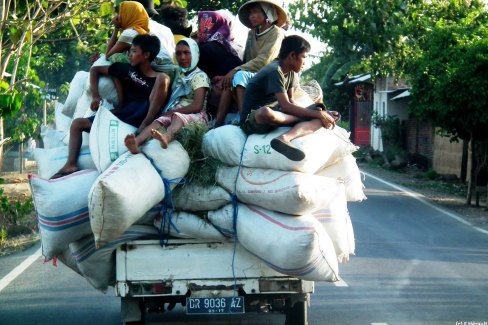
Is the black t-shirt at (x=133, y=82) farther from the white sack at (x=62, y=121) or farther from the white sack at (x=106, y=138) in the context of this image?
the white sack at (x=62, y=121)

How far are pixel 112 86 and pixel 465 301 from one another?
4.19 meters

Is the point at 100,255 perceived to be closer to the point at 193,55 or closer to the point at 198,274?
the point at 198,274

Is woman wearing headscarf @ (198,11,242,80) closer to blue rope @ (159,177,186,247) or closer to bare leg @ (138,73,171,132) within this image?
bare leg @ (138,73,171,132)

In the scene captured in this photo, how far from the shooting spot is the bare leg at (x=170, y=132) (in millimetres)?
6297

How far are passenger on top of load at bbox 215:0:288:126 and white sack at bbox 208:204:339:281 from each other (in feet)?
4.76

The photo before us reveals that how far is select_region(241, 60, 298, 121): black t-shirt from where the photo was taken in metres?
6.71

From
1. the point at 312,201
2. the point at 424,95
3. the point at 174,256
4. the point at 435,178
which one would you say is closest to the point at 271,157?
the point at 312,201

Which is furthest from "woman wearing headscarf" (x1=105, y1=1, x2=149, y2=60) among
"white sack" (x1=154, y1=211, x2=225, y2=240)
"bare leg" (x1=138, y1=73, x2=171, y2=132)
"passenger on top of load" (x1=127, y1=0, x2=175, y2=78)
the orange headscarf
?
"white sack" (x1=154, y1=211, x2=225, y2=240)

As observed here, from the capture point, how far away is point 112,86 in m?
7.66

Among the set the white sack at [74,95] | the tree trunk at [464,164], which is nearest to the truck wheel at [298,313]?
the white sack at [74,95]

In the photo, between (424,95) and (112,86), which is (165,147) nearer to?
(112,86)

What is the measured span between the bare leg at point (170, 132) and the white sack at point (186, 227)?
21.3 inches

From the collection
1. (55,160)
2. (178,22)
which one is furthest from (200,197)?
(178,22)

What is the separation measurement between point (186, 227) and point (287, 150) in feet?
3.16
